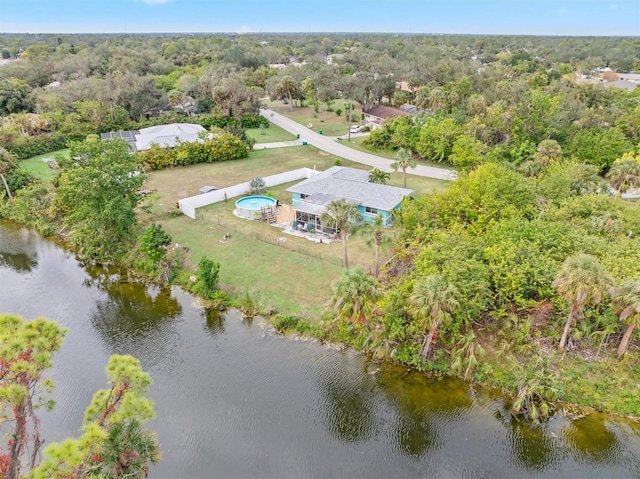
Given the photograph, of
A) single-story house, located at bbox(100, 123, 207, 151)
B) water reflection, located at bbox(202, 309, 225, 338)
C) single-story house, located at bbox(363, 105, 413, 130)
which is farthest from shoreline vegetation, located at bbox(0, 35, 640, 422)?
single-story house, located at bbox(363, 105, 413, 130)

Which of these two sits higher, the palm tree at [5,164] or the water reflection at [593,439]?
the palm tree at [5,164]

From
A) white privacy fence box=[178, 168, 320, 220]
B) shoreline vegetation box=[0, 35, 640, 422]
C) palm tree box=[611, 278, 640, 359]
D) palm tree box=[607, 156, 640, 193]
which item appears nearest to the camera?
palm tree box=[611, 278, 640, 359]

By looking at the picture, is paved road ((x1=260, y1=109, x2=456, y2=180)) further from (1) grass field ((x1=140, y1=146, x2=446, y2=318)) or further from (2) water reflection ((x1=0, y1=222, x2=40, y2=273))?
(2) water reflection ((x1=0, y1=222, x2=40, y2=273))

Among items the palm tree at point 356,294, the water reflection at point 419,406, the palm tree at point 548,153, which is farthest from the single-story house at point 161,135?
the water reflection at point 419,406

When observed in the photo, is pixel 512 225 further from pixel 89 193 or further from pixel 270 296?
pixel 89 193

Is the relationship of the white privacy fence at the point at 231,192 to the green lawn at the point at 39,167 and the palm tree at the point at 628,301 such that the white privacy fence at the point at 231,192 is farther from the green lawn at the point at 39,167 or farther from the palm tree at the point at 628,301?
the palm tree at the point at 628,301

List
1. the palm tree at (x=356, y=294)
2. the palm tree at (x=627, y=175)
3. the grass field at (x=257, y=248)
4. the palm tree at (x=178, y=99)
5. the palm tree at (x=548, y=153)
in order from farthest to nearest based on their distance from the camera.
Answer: the palm tree at (x=178, y=99) → the palm tree at (x=548, y=153) → the palm tree at (x=627, y=175) → the grass field at (x=257, y=248) → the palm tree at (x=356, y=294)
